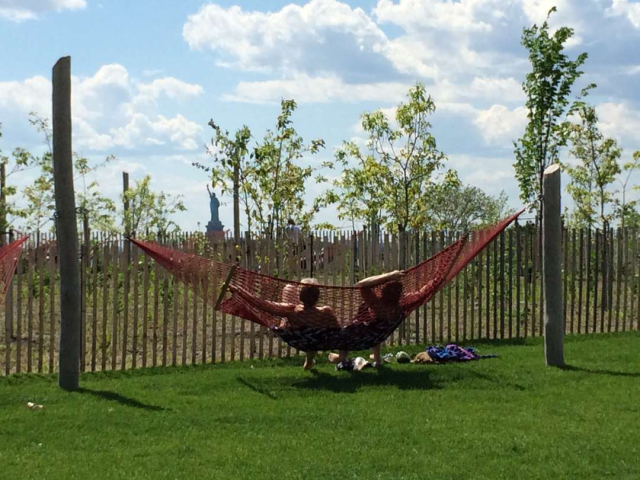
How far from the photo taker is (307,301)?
23.3 ft

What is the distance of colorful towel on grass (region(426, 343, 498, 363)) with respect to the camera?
805cm

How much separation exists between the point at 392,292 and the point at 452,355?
126 cm

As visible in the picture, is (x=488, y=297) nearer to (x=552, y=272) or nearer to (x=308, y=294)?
(x=552, y=272)

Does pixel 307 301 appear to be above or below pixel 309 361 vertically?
above

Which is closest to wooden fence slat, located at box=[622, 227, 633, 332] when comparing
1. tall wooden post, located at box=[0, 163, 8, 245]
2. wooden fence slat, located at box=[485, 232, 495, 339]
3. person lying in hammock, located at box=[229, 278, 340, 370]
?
wooden fence slat, located at box=[485, 232, 495, 339]

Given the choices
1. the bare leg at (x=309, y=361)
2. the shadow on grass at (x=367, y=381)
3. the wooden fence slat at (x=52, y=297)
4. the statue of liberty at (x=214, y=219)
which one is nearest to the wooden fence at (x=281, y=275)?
the wooden fence slat at (x=52, y=297)

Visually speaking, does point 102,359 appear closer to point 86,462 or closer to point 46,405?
point 46,405

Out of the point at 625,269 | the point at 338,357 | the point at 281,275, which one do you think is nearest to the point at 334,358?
the point at 338,357

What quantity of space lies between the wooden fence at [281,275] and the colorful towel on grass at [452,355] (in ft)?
2.91

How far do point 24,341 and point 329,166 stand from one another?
6443mm

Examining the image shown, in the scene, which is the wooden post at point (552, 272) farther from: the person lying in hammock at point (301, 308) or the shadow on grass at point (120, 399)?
the shadow on grass at point (120, 399)

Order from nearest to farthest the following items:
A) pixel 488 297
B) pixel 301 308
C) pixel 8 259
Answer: pixel 8 259
pixel 301 308
pixel 488 297

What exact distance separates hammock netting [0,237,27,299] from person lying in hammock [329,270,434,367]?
9.14ft

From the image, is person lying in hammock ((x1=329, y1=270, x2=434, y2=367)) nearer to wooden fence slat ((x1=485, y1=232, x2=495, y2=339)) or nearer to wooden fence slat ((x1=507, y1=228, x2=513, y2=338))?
wooden fence slat ((x1=485, y1=232, x2=495, y2=339))
